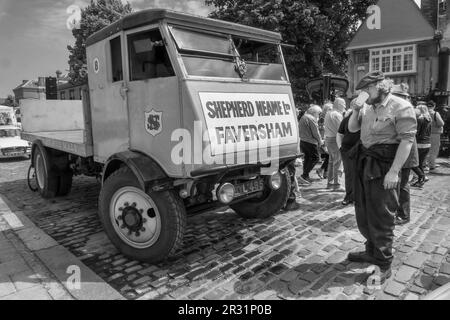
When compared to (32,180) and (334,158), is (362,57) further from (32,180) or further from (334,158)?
(32,180)

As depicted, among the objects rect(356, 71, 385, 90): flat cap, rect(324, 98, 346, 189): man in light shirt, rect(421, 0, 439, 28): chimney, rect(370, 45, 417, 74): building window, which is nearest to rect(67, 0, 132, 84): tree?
rect(370, 45, 417, 74): building window

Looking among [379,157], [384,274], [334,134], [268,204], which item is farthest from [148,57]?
[334,134]

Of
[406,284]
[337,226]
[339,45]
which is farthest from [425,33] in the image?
[406,284]

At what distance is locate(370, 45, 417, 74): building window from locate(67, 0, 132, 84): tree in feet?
60.1

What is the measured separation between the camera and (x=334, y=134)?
6.89m

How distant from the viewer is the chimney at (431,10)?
20917 millimetres

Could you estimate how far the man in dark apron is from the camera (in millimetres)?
3201

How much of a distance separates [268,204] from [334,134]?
2545 millimetres

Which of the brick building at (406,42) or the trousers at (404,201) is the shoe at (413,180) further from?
the brick building at (406,42)

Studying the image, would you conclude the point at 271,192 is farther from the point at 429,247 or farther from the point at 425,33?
the point at 425,33

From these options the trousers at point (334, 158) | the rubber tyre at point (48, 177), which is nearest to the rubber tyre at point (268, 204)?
the trousers at point (334, 158)

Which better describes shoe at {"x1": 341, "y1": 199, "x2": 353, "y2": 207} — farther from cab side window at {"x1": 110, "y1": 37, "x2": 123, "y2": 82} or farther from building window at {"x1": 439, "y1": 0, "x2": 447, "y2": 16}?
building window at {"x1": 439, "y1": 0, "x2": 447, "y2": 16}

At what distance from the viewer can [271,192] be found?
5211 millimetres

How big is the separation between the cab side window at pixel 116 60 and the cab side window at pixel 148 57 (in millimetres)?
259
